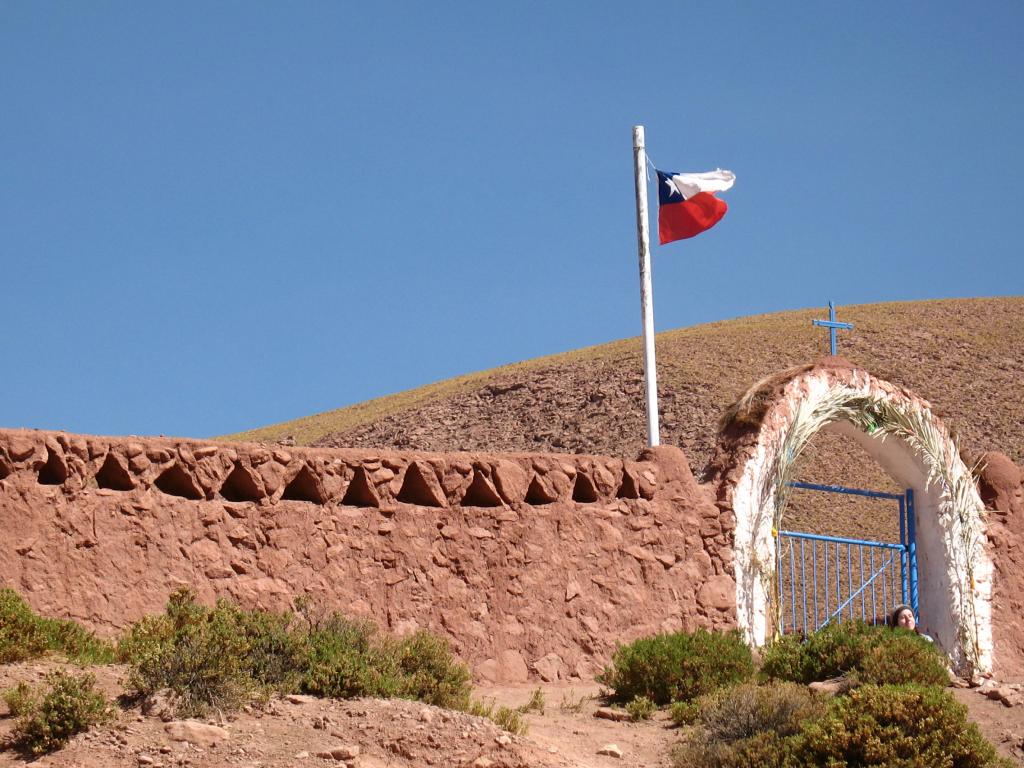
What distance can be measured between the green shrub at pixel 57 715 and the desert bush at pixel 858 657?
18.4ft

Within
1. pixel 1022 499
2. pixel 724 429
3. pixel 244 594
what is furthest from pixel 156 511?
pixel 1022 499

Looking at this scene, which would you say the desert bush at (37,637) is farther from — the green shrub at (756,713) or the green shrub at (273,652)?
the green shrub at (756,713)

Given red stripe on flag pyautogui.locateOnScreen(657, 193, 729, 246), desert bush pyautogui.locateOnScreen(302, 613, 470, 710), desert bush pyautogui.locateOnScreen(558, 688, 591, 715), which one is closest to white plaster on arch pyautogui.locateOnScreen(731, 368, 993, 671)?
red stripe on flag pyautogui.locateOnScreen(657, 193, 729, 246)

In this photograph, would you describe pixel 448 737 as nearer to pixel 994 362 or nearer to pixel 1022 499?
pixel 1022 499

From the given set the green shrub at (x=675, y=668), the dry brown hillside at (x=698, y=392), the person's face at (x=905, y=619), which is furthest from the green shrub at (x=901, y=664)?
the dry brown hillside at (x=698, y=392)

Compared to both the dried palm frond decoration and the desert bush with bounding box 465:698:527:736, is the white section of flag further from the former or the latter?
the desert bush with bounding box 465:698:527:736

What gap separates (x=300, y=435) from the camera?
4591 centimetres

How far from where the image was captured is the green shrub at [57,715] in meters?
7.09

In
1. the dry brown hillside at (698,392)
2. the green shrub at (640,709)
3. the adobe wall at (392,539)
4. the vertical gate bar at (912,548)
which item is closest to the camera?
the adobe wall at (392,539)

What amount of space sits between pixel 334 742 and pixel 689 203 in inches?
329

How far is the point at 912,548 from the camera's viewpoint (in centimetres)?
1388

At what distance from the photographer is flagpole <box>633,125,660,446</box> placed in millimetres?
13312

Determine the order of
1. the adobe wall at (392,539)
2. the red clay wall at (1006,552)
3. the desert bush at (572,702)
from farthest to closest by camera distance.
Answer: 1. the red clay wall at (1006,552)
2. the desert bush at (572,702)
3. the adobe wall at (392,539)

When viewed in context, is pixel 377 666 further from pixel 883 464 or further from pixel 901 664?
pixel 883 464
